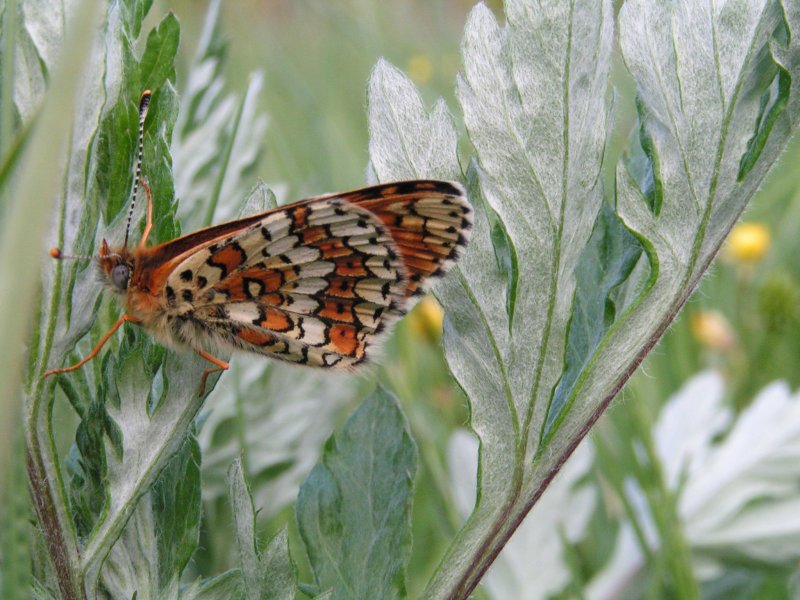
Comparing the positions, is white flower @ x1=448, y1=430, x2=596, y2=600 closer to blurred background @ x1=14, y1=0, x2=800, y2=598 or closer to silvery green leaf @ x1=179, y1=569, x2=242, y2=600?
blurred background @ x1=14, y1=0, x2=800, y2=598

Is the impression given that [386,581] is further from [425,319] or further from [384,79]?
[425,319]

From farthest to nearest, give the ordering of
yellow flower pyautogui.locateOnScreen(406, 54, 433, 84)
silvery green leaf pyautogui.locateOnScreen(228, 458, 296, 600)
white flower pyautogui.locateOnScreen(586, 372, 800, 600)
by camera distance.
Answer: yellow flower pyautogui.locateOnScreen(406, 54, 433, 84) < white flower pyautogui.locateOnScreen(586, 372, 800, 600) < silvery green leaf pyautogui.locateOnScreen(228, 458, 296, 600)

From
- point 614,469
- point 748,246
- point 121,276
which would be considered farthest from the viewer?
point 748,246

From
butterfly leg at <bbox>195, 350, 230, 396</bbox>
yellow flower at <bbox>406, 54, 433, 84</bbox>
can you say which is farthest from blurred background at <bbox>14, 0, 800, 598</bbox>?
yellow flower at <bbox>406, 54, 433, 84</bbox>

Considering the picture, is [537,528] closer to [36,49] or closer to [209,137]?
[209,137]

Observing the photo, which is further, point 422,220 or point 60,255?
point 422,220

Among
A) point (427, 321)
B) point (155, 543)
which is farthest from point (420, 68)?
point (155, 543)
